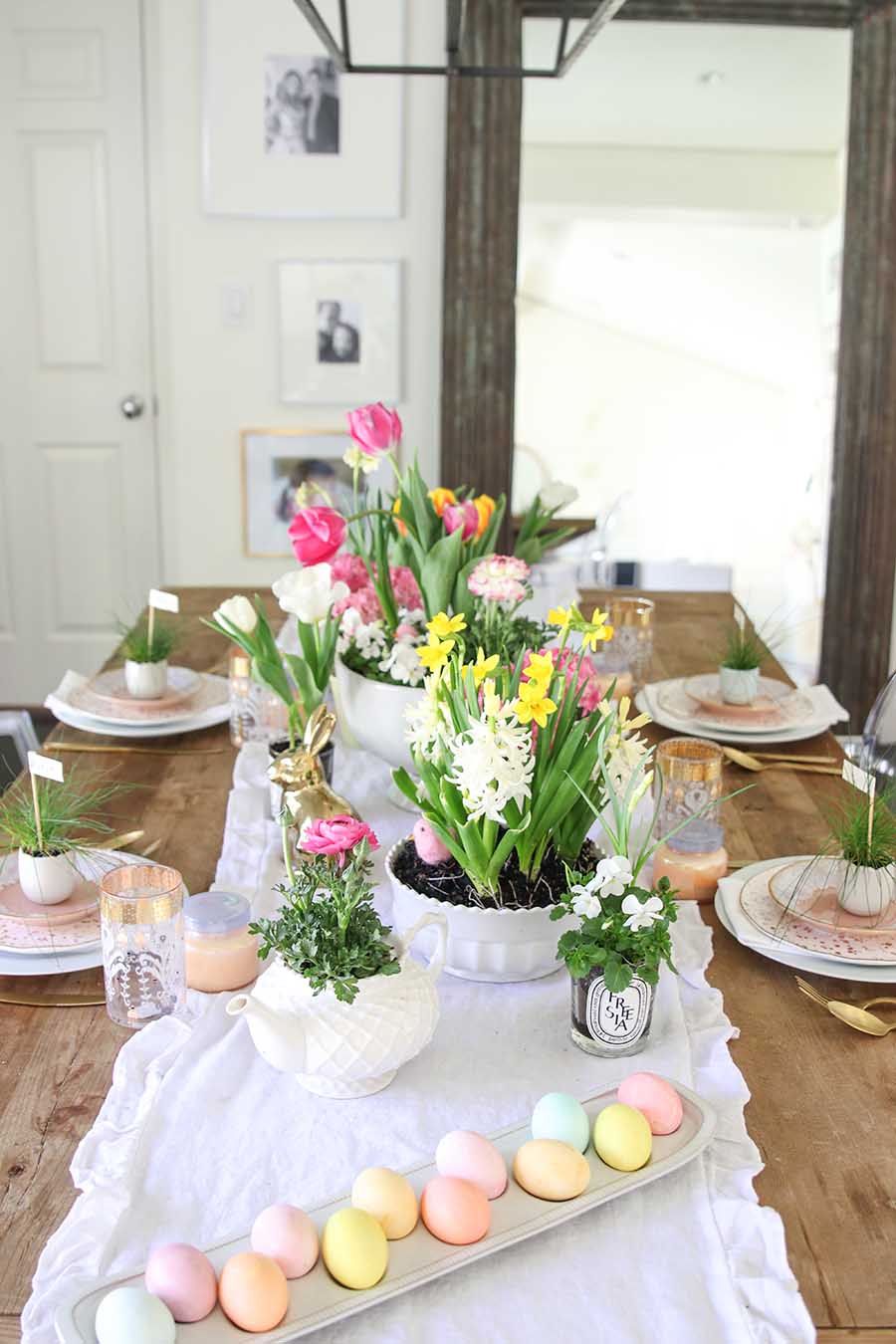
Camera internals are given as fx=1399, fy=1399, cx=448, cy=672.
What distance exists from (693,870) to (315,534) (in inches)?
21.8

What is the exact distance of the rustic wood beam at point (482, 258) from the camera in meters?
3.58

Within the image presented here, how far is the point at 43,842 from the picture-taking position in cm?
136

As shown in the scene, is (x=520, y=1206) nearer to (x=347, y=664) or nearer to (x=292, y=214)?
(x=347, y=664)

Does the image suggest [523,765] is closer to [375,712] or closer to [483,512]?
A: [375,712]

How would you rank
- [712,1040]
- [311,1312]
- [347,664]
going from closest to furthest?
[311,1312] → [712,1040] → [347,664]

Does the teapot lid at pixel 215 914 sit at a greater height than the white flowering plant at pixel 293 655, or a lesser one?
lesser

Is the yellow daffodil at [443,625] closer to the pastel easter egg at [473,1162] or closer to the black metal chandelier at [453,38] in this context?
the pastel easter egg at [473,1162]

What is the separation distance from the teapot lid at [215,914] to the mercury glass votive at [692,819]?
0.41m

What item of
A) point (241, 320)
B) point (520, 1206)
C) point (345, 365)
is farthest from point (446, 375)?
point (520, 1206)

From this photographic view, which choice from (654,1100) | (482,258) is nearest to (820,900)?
(654,1100)

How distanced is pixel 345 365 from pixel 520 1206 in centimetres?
315

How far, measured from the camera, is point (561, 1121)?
957 mm

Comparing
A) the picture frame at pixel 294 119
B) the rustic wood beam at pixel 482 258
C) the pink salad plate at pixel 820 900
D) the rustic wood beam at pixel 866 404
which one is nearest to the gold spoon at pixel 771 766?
the pink salad plate at pixel 820 900

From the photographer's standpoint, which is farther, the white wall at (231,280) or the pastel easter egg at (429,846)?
the white wall at (231,280)
